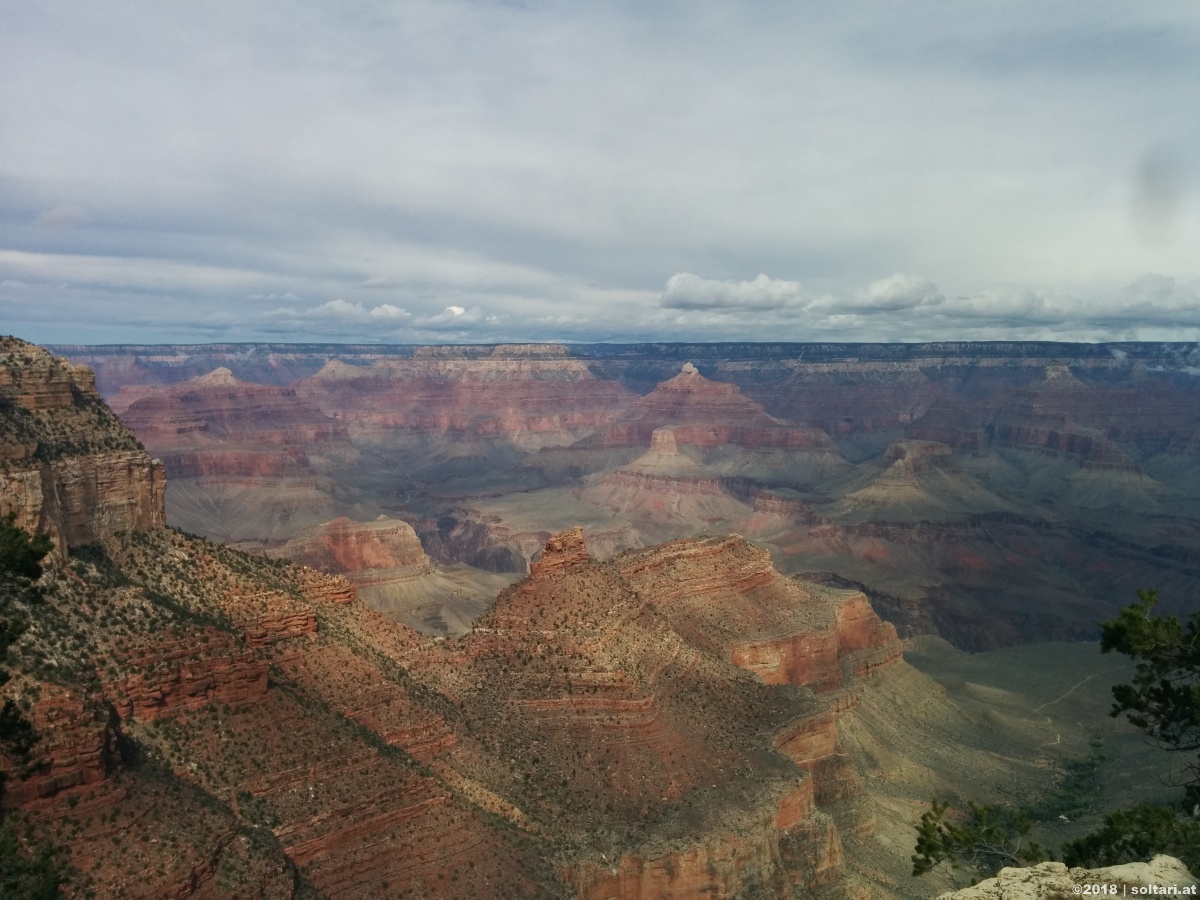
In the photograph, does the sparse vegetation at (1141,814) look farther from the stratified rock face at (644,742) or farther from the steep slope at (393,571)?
the steep slope at (393,571)

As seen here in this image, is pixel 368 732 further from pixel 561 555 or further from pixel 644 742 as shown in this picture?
pixel 561 555

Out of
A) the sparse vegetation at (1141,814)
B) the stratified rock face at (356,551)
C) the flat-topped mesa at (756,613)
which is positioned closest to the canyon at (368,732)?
the flat-topped mesa at (756,613)

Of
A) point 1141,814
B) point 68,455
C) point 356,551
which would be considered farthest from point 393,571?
point 1141,814

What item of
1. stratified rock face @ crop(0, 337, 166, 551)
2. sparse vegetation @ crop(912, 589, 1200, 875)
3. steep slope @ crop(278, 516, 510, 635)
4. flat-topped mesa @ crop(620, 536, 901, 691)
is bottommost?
steep slope @ crop(278, 516, 510, 635)

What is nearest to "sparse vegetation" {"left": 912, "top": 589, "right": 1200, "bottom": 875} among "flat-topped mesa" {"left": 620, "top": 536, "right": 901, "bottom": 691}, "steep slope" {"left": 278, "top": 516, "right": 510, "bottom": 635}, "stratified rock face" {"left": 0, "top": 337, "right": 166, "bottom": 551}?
"stratified rock face" {"left": 0, "top": 337, "right": 166, "bottom": 551}

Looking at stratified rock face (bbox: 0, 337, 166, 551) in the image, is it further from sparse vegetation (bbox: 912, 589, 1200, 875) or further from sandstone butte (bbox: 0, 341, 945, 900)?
sparse vegetation (bbox: 912, 589, 1200, 875)

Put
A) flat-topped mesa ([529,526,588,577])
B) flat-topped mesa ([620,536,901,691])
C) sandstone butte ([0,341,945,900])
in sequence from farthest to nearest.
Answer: flat-topped mesa ([620,536,901,691])
flat-topped mesa ([529,526,588,577])
sandstone butte ([0,341,945,900])
